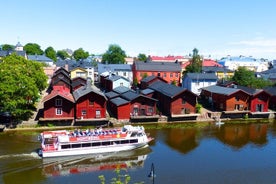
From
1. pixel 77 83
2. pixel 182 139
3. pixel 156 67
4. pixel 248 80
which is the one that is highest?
pixel 156 67

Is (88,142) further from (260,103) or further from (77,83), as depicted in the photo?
(77,83)

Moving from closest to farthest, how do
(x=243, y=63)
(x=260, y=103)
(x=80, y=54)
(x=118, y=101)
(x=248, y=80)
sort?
1. (x=118, y=101)
2. (x=260, y=103)
3. (x=248, y=80)
4. (x=243, y=63)
5. (x=80, y=54)

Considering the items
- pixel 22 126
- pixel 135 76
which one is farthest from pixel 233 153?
pixel 135 76

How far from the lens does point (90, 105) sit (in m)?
39.9

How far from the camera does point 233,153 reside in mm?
31125

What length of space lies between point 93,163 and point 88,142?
241 cm

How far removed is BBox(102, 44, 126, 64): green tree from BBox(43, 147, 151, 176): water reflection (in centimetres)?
7920

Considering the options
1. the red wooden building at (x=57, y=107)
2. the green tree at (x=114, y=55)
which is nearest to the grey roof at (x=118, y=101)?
the red wooden building at (x=57, y=107)

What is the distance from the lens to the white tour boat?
2858 cm

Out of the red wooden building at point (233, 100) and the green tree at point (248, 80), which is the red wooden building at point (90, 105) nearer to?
the red wooden building at point (233, 100)

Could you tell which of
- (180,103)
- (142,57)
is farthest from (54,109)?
(142,57)

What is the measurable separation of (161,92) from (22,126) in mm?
20848

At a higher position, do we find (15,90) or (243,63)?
(243,63)

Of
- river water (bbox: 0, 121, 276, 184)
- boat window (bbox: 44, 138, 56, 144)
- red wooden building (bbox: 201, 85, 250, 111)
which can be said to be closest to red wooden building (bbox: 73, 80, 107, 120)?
river water (bbox: 0, 121, 276, 184)
